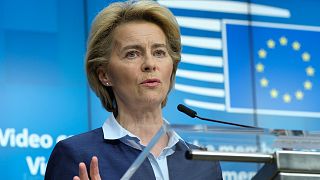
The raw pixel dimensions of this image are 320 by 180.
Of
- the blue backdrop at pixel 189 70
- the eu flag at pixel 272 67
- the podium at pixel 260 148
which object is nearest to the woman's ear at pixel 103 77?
the podium at pixel 260 148

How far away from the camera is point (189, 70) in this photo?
4105 millimetres

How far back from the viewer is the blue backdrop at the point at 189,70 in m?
3.67

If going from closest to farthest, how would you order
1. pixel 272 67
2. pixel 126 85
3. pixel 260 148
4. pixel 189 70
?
pixel 260 148, pixel 126 85, pixel 189 70, pixel 272 67

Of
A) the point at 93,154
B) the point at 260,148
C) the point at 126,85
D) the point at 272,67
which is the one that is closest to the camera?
the point at 260,148

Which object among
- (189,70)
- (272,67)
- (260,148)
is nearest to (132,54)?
(260,148)

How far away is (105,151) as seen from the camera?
6.49 ft

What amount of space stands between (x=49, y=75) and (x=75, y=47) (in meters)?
0.20

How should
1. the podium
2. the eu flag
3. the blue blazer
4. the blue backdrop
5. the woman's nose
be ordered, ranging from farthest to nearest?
the eu flag < the blue backdrop < the woman's nose < the blue blazer < the podium

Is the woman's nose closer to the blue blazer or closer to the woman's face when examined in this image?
the woman's face

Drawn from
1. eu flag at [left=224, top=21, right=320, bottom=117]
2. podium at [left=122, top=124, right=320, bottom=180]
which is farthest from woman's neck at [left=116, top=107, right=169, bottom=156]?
eu flag at [left=224, top=21, right=320, bottom=117]

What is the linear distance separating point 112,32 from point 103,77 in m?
0.12

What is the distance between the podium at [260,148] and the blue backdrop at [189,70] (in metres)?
2.25

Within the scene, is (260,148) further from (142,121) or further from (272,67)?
(272,67)

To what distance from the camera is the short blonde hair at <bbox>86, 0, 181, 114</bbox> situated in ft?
7.04
